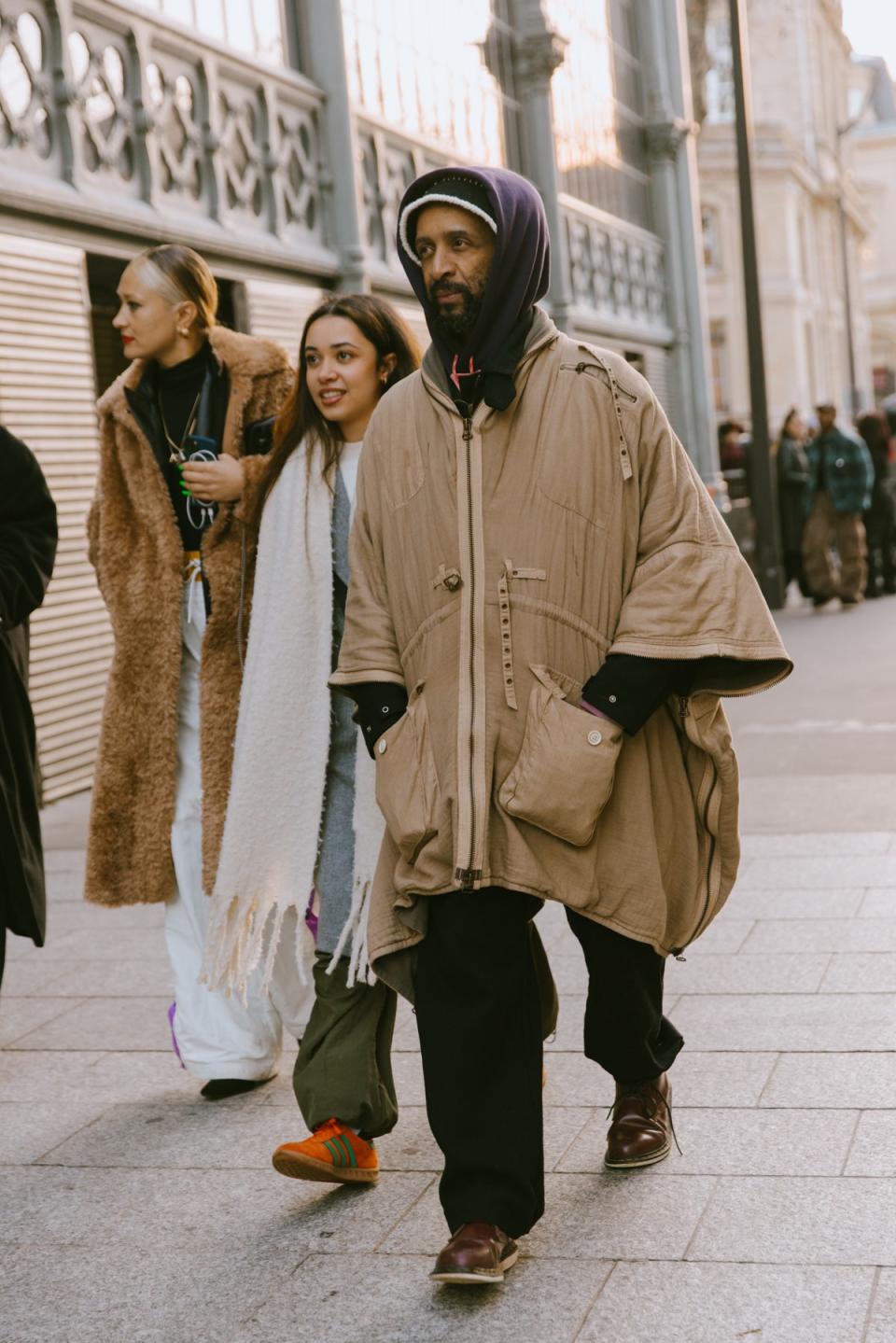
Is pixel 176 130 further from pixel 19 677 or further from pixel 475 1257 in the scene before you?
pixel 475 1257

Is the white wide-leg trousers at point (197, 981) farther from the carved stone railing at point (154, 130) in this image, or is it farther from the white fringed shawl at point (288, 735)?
the carved stone railing at point (154, 130)

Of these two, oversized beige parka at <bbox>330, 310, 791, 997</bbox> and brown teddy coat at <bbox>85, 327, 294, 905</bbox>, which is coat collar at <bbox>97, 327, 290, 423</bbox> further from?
oversized beige parka at <bbox>330, 310, 791, 997</bbox>

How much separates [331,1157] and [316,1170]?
5cm

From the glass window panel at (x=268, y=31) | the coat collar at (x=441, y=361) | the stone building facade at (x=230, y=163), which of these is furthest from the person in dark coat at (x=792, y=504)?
the coat collar at (x=441, y=361)

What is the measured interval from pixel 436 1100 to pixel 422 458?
3.88 feet

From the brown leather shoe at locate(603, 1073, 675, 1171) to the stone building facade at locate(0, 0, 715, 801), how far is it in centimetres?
573

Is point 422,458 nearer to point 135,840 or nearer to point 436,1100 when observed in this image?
point 436,1100

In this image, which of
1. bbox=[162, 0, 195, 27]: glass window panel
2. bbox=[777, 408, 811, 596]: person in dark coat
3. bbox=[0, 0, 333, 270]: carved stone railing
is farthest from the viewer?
bbox=[777, 408, 811, 596]: person in dark coat

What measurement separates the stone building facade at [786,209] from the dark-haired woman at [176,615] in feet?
140

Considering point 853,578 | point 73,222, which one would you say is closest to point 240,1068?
point 73,222

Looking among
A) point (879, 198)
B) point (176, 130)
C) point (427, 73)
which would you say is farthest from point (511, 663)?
point (879, 198)

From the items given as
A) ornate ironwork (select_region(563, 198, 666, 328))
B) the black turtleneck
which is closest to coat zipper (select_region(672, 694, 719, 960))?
the black turtleneck

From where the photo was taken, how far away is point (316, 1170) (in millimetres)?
3896

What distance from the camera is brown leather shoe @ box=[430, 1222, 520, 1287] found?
335 centimetres
